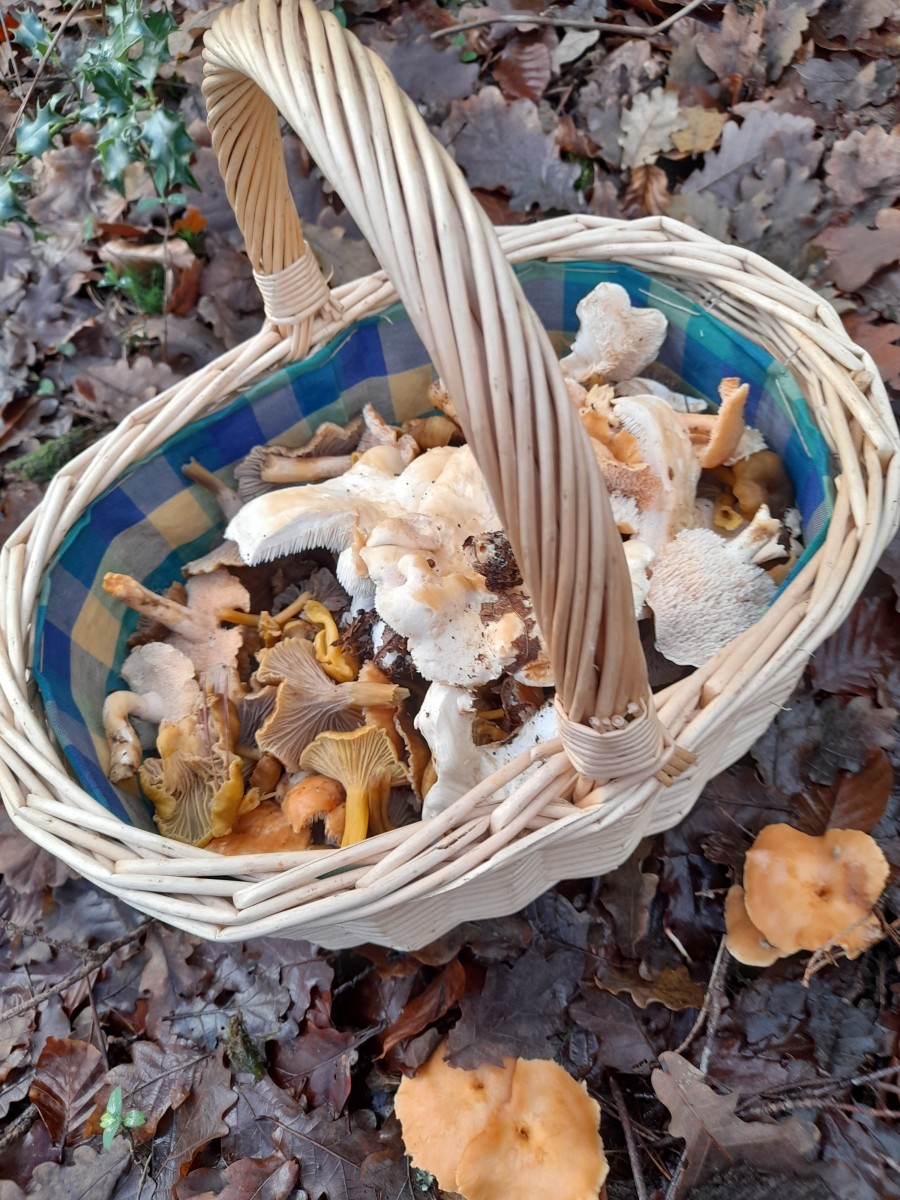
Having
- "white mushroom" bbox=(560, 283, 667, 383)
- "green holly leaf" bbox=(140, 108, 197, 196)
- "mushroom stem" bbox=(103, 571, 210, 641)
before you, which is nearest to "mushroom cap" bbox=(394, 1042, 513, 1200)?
"mushroom stem" bbox=(103, 571, 210, 641)

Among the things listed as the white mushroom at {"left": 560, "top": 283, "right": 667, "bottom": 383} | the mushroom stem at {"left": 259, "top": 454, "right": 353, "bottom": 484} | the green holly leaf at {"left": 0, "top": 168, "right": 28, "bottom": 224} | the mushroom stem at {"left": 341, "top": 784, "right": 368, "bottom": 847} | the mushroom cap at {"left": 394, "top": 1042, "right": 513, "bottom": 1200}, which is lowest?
the mushroom cap at {"left": 394, "top": 1042, "right": 513, "bottom": 1200}

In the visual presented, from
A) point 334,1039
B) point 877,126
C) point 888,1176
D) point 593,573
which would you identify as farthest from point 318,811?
point 877,126

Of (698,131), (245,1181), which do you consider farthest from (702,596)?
(698,131)

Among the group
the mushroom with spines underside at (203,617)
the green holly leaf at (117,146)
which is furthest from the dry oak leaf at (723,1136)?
the green holly leaf at (117,146)

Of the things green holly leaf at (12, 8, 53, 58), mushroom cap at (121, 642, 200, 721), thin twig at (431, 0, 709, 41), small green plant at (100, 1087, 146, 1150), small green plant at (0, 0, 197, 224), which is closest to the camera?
small green plant at (100, 1087, 146, 1150)

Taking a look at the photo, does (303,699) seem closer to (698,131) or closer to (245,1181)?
(245,1181)

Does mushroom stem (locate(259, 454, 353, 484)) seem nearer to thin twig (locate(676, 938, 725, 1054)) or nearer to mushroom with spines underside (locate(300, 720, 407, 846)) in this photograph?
mushroom with spines underside (locate(300, 720, 407, 846))

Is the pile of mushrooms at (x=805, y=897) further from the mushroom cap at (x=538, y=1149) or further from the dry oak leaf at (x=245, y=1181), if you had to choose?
the dry oak leaf at (x=245, y=1181)

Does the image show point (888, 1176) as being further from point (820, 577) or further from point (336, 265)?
point (336, 265)
